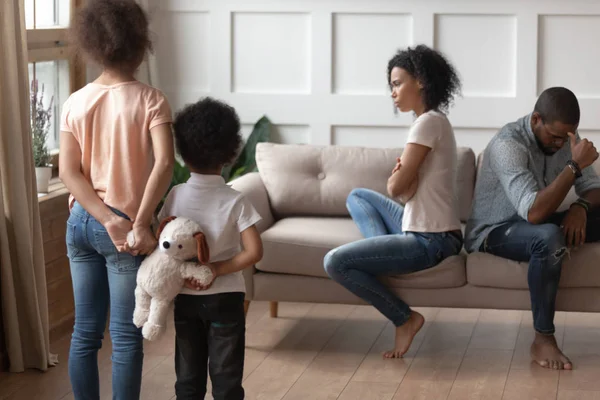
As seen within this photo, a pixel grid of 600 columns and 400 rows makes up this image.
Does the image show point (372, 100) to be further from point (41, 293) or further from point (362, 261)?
point (41, 293)

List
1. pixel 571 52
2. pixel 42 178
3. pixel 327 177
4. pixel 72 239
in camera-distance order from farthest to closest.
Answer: pixel 571 52 < pixel 327 177 < pixel 42 178 < pixel 72 239

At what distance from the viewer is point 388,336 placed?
3949 mm

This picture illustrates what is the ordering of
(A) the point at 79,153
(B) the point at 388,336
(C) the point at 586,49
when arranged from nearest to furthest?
(A) the point at 79,153
(B) the point at 388,336
(C) the point at 586,49

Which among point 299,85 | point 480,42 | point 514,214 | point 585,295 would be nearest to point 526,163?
point 514,214

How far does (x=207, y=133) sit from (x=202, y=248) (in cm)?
28

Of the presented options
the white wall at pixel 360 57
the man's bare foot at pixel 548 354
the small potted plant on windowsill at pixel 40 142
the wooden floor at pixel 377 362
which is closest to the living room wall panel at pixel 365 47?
the white wall at pixel 360 57

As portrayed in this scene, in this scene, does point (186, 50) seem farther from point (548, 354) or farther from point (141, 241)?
point (141, 241)

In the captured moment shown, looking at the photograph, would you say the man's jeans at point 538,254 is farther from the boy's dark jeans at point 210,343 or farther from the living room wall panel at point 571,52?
the boy's dark jeans at point 210,343

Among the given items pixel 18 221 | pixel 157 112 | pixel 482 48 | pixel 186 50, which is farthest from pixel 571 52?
pixel 157 112

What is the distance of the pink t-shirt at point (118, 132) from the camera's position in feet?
7.83

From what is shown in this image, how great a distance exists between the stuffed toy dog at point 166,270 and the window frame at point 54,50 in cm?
175

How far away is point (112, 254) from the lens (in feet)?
7.98

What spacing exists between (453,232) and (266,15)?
177 cm

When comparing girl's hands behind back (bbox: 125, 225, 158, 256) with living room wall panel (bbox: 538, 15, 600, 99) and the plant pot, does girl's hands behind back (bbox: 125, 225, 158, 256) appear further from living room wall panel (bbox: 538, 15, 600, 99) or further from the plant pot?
living room wall panel (bbox: 538, 15, 600, 99)
